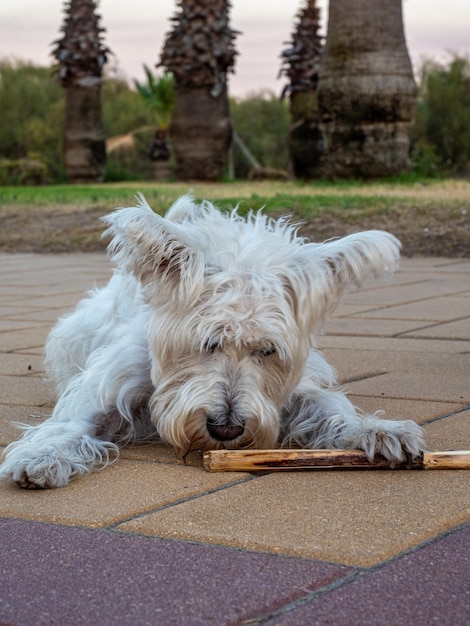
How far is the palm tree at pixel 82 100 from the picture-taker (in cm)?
2948

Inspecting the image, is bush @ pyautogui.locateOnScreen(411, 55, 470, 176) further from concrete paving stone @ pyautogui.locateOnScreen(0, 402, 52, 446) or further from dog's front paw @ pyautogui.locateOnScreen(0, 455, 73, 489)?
dog's front paw @ pyautogui.locateOnScreen(0, 455, 73, 489)

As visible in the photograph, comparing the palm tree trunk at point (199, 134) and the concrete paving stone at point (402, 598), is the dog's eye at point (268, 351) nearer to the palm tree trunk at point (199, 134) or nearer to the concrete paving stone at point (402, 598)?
the concrete paving stone at point (402, 598)

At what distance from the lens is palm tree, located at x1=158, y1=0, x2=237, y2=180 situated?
25.3m

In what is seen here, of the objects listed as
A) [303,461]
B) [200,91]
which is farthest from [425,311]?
[200,91]

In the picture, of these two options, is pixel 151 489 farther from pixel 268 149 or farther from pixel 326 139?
pixel 268 149

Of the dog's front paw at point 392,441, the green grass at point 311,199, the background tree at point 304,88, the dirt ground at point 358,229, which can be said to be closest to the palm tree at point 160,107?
the background tree at point 304,88

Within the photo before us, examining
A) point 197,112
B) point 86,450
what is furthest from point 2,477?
point 197,112

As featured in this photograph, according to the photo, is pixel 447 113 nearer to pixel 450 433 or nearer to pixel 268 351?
pixel 450 433

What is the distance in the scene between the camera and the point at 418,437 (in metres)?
3.60

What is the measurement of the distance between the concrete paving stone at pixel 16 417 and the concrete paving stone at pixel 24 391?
0.28ft

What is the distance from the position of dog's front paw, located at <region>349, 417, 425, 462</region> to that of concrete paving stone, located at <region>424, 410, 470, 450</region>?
1.00 ft

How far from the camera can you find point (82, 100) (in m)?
29.5

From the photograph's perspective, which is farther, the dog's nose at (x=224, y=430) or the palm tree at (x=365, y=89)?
the palm tree at (x=365, y=89)

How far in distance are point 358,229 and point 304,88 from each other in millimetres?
15595
